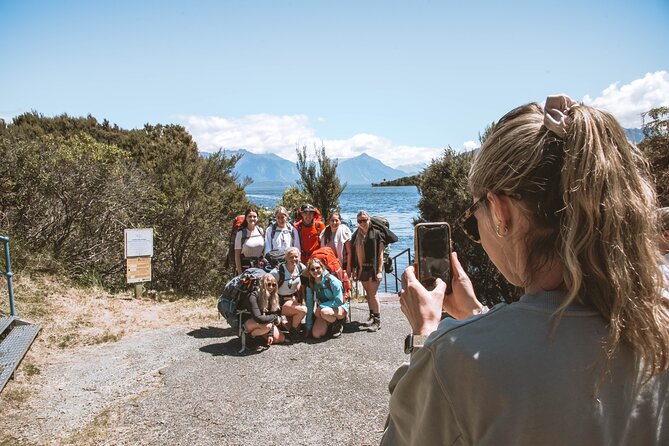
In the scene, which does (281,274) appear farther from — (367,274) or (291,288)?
(367,274)

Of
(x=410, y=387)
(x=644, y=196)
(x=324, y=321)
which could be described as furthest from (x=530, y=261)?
(x=324, y=321)

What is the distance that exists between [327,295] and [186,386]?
2.49 meters

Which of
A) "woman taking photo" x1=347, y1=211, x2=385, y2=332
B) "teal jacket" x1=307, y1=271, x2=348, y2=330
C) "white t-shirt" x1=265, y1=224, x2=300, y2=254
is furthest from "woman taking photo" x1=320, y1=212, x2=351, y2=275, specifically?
"teal jacket" x1=307, y1=271, x2=348, y2=330

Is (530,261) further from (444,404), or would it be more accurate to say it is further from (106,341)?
(106,341)

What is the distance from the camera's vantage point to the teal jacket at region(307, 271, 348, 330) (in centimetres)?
692

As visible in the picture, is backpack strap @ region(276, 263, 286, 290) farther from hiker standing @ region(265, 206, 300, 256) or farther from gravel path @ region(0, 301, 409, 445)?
gravel path @ region(0, 301, 409, 445)

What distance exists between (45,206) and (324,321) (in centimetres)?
710

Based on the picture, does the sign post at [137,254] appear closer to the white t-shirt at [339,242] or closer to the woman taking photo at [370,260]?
the white t-shirt at [339,242]

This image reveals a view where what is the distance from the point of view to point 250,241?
7945 mm

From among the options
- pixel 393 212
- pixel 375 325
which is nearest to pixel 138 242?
pixel 375 325

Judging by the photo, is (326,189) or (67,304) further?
(326,189)

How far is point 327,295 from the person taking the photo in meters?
6.95

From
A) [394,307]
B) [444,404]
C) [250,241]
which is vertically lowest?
[394,307]

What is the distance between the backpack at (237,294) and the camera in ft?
21.2
